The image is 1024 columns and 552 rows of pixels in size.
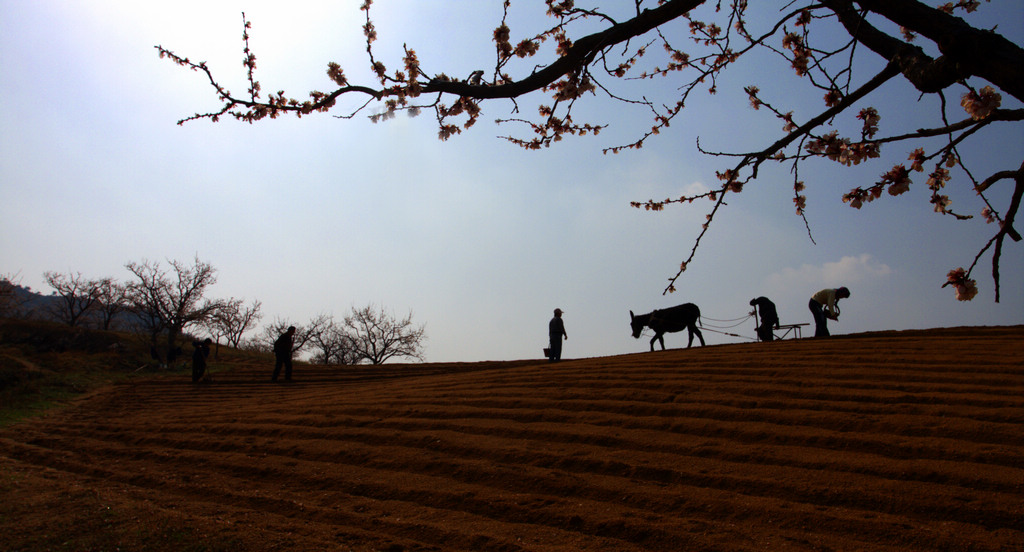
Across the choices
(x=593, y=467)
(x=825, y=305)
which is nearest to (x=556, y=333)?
(x=825, y=305)

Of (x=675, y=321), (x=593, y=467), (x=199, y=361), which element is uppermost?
(x=675, y=321)

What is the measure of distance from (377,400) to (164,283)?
2113 cm

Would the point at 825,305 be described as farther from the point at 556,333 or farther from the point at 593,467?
the point at 593,467

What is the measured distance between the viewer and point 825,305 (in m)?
10.2

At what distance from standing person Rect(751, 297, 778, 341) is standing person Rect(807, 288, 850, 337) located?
139 centimetres

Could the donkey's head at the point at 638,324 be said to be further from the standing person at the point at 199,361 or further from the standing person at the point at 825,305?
the standing person at the point at 199,361

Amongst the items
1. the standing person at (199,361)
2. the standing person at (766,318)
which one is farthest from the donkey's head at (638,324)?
the standing person at (199,361)

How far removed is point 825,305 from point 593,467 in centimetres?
833

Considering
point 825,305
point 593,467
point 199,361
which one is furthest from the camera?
point 199,361

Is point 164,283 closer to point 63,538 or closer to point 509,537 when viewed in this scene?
point 63,538

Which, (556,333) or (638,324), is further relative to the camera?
(638,324)

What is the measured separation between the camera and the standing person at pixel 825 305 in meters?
10.0

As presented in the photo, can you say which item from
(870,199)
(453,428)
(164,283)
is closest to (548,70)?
(870,199)

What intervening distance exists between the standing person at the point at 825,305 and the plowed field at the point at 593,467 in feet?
10.0
